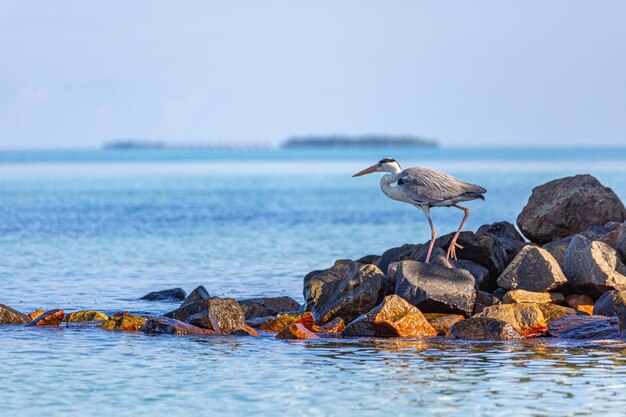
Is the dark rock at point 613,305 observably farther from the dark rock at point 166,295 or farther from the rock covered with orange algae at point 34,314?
the rock covered with orange algae at point 34,314

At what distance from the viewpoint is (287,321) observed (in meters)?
18.5

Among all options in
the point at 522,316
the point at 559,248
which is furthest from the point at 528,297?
the point at 559,248

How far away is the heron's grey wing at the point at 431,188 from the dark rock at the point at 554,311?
8.30ft

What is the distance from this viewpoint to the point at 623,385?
1405cm

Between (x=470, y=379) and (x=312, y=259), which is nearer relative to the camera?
(x=470, y=379)

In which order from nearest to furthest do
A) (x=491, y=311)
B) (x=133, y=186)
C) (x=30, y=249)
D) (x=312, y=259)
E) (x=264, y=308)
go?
(x=491, y=311), (x=264, y=308), (x=312, y=259), (x=30, y=249), (x=133, y=186)

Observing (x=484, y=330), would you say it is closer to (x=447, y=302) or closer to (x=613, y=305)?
(x=447, y=302)

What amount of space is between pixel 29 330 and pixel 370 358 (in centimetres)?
601

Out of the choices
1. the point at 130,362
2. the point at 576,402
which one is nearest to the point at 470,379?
the point at 576,402

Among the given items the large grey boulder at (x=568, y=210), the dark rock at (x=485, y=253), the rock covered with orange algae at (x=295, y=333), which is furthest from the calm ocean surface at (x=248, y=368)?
the large grey boulder at (x=568, y=210)

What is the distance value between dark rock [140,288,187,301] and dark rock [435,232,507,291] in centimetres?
630

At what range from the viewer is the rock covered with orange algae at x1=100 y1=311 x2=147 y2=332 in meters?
18.6

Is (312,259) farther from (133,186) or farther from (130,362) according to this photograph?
(133,186)

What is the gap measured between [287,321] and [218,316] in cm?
112
